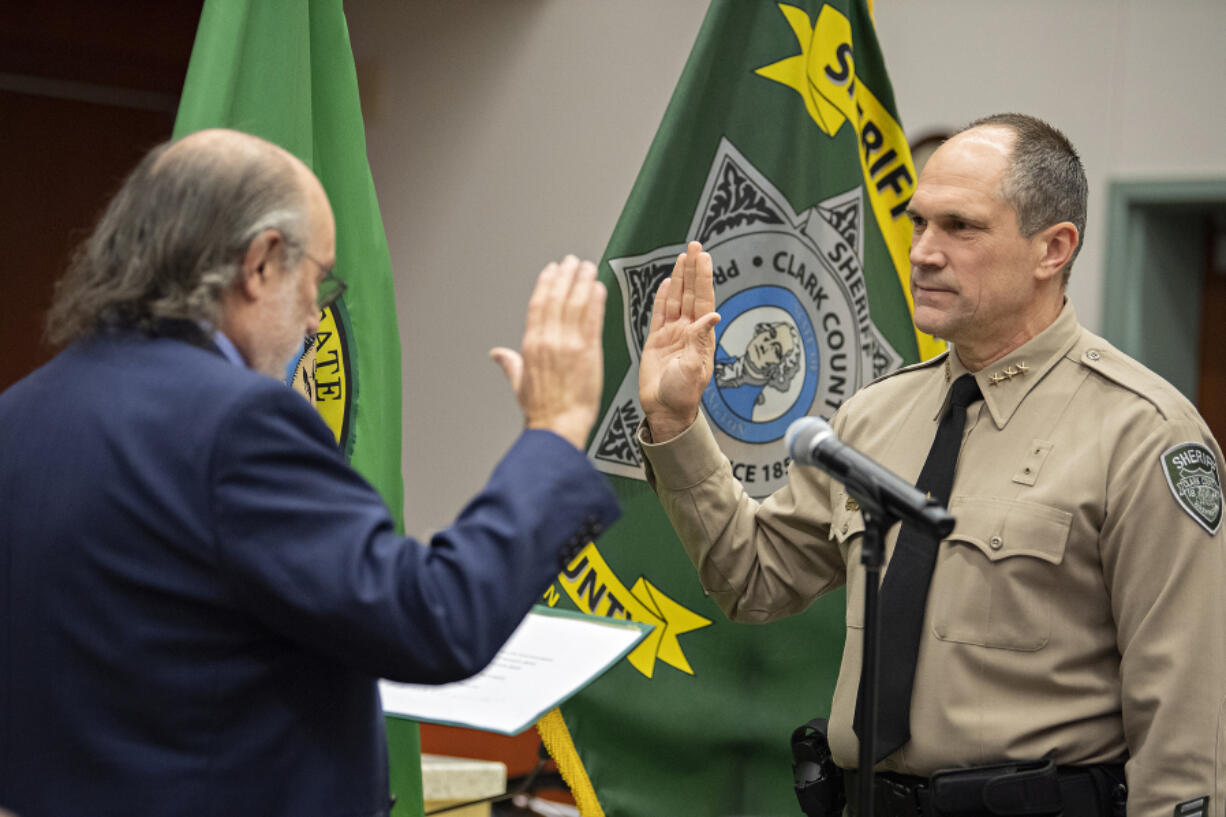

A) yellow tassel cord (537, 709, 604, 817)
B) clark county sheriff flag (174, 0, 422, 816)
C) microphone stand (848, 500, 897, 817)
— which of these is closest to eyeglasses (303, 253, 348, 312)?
microphone stand (848, 500, 897, 817)

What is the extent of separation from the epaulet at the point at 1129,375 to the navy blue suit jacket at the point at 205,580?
0.89 m

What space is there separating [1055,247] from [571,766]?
1203mm

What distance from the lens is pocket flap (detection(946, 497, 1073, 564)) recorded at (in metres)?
1.60

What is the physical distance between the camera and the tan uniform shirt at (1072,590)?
1.53 meters

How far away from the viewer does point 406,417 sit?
4.09 metres

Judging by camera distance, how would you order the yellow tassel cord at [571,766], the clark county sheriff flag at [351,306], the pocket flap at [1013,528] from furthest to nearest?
the yellow tassel cord at [571,766] < the clark county sheriff flag at [351,306] < the pocket flap at [1013,528]

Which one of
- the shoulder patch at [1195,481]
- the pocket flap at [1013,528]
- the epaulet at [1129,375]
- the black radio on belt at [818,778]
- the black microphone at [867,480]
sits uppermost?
the epaulet at [1129,375]

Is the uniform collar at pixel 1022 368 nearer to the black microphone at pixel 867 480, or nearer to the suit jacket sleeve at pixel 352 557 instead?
the black microphone at pixel 867 480

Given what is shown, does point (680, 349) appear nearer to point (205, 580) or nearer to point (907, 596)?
point (907, 596)

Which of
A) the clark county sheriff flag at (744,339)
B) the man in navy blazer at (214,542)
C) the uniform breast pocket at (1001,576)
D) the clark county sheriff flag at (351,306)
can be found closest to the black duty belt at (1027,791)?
the uniform breast pocket at (1001,576)

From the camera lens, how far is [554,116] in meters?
3.88

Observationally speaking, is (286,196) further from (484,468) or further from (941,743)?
(484,468)

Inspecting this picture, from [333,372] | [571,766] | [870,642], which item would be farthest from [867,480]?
[571,766]

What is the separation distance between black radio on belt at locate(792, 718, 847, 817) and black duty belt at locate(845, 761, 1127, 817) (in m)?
0.21
